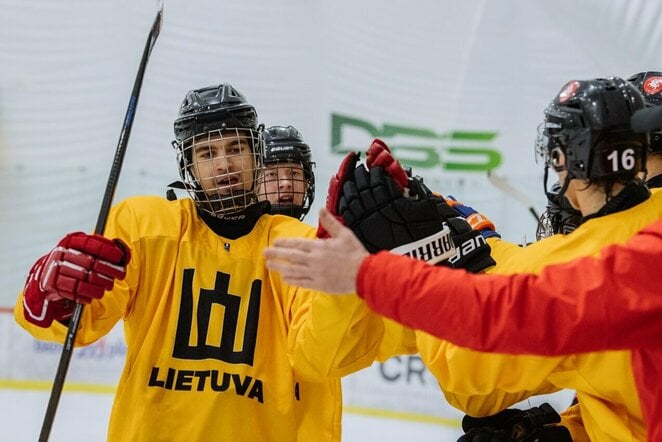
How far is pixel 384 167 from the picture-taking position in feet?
5.51

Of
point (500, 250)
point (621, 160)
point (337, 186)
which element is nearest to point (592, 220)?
point (621, 160)

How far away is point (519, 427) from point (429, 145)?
1.98m

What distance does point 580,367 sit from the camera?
162cm

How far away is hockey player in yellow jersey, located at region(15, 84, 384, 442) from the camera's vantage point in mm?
1818

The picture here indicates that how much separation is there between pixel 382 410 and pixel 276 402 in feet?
6.33

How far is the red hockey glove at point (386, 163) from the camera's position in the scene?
1672 millimetres

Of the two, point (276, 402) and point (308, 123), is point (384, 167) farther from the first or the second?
point (308, 123)

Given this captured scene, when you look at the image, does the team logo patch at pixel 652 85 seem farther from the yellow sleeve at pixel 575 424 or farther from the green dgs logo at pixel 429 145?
the green dgs logo at pixel 429 145

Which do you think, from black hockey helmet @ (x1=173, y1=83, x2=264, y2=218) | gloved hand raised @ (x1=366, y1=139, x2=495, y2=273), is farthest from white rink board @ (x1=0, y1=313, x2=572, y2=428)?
black hockey helmet @ (x1=173, y1=83, x2=264, y2=218)

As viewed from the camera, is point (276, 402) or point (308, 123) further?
point (308, 123)

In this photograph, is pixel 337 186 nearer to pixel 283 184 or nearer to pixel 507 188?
pixel 283 184

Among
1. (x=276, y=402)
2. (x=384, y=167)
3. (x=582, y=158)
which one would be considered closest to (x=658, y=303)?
(x=582, y=158)

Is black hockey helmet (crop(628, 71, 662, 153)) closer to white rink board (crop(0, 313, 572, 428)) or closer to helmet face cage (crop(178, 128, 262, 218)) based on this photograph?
helmet face cage (crop(178, 128, 262, 218))

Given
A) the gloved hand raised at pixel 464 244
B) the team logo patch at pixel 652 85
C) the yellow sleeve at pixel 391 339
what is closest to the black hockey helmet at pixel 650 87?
the team logo patch at pixel 652 85
